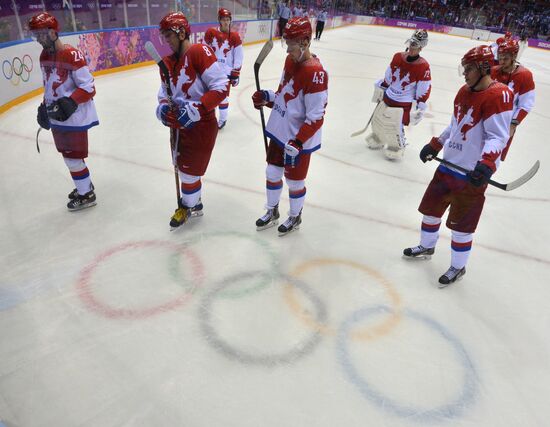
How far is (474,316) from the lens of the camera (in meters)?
2.35

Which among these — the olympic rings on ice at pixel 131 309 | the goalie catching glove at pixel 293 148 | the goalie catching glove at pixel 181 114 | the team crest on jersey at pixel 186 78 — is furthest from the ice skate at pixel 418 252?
the team crest on jersey at pixel 186 78

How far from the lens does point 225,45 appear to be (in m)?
4.83

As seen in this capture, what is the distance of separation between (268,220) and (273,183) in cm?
30

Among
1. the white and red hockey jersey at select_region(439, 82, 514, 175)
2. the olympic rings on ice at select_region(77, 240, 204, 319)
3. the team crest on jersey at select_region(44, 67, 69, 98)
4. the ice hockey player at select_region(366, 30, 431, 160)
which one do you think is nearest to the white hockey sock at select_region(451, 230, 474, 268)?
the white and red hockey jersey at select_region(439, 82, 514, 175)

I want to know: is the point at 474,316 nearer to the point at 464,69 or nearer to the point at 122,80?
the point at 464,69

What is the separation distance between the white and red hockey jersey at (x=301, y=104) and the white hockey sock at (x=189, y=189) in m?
0.67

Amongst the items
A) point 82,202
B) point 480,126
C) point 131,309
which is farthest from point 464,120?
point 82,202

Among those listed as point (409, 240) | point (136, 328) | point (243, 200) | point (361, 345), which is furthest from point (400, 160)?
point (136, 328)

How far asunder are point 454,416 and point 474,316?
0.76 meters

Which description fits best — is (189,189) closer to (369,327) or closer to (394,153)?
(369,327)

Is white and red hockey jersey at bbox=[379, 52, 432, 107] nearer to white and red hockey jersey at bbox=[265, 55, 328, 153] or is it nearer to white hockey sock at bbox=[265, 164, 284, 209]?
white and red hockey jersey at bbox=[265, 55, 328, 153]

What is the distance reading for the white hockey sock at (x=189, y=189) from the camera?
2.86 m

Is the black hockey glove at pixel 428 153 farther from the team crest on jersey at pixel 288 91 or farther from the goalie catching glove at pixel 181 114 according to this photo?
the goalie catching glove at pixel 181 114

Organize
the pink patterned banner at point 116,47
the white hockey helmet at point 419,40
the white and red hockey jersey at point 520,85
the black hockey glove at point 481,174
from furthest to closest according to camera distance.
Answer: the pink patterned banner at point 116,47, the white hockey helmet at point 419,40, the white and red hockey jersey at point 520,85, the black hockey glove at point 481,174
